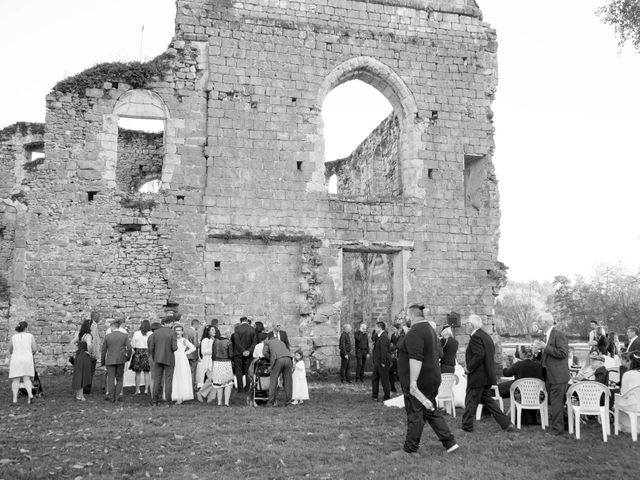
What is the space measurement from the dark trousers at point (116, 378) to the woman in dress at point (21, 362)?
1.24m

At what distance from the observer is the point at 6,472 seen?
19.8 ft

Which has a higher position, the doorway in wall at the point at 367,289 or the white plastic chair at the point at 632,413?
the doorway in wall at the point at 367,289

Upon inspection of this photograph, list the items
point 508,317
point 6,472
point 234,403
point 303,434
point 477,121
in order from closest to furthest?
point 6,472 < point 303,434 < point 234,403 < point 477,121 < point 508,317

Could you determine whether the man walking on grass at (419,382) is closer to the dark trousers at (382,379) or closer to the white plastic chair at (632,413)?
the white plastic chair at (632,413)

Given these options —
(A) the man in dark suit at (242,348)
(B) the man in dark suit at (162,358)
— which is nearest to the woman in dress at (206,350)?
(B) the man in dark suit at (162,358)

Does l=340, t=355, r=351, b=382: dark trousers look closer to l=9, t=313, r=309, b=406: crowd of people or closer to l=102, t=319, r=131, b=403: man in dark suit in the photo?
l=9, t=313, r=309, b=406: crowd of people

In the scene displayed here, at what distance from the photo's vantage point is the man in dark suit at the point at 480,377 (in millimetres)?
8273

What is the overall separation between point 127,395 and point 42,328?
3629 millimetres

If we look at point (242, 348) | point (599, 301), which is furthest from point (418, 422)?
point (599, 301)

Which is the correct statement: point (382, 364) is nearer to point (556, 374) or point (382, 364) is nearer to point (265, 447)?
point (556, 374)

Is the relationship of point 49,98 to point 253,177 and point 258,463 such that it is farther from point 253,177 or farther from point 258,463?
point 258,463

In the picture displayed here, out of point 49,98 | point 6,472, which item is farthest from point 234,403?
point 49,98

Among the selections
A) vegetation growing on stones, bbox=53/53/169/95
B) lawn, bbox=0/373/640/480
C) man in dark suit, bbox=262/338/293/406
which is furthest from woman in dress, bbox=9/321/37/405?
vegetation growing on stones, bbox=53/53/169/95

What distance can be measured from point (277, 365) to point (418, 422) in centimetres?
415
